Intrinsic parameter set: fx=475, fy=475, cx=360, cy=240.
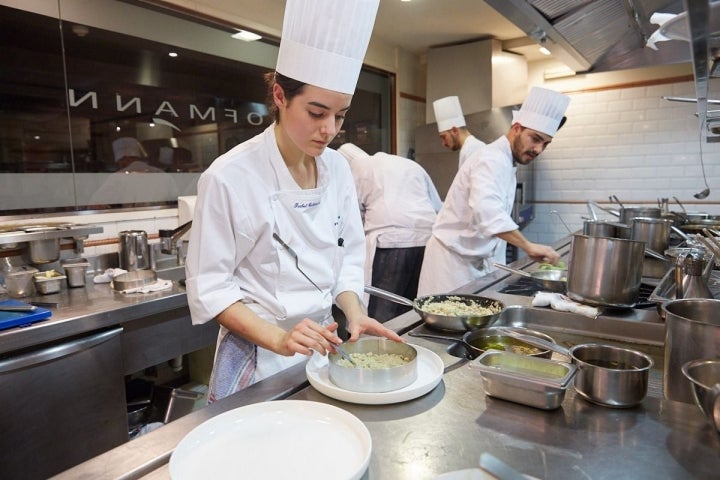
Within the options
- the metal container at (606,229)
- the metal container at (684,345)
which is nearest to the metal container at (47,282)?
the metal container at (684,345)

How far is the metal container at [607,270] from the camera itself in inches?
59.7

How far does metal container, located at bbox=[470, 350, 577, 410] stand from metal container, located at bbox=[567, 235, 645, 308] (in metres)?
0.64

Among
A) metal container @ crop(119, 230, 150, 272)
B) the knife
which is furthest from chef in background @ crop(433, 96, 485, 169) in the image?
the knife

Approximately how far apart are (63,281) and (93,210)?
1.59 ft

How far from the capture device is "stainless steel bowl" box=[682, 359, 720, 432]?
0.78 meters

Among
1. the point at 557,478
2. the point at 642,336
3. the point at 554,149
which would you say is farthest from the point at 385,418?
the point at 554,149

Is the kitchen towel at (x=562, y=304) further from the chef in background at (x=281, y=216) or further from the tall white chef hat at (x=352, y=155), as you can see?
the tall white chef hat at (x=352, y=155)

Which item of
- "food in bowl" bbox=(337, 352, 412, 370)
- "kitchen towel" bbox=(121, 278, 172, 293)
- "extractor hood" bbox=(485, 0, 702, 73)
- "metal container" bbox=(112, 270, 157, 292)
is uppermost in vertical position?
"extractor hood" bbox=(485, 0, 702, 73)

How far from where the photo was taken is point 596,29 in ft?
8.71

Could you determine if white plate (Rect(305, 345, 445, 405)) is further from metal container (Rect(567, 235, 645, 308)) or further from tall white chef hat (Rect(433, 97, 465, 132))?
tall white chef hat (Rect(433, 97, 465, 132))

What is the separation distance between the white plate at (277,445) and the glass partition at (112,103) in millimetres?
2271

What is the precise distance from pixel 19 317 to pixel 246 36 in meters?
2.74

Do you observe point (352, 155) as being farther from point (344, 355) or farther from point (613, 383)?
point (613, 383)

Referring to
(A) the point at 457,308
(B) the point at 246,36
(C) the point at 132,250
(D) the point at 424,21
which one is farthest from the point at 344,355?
(D) the point at 424,21
